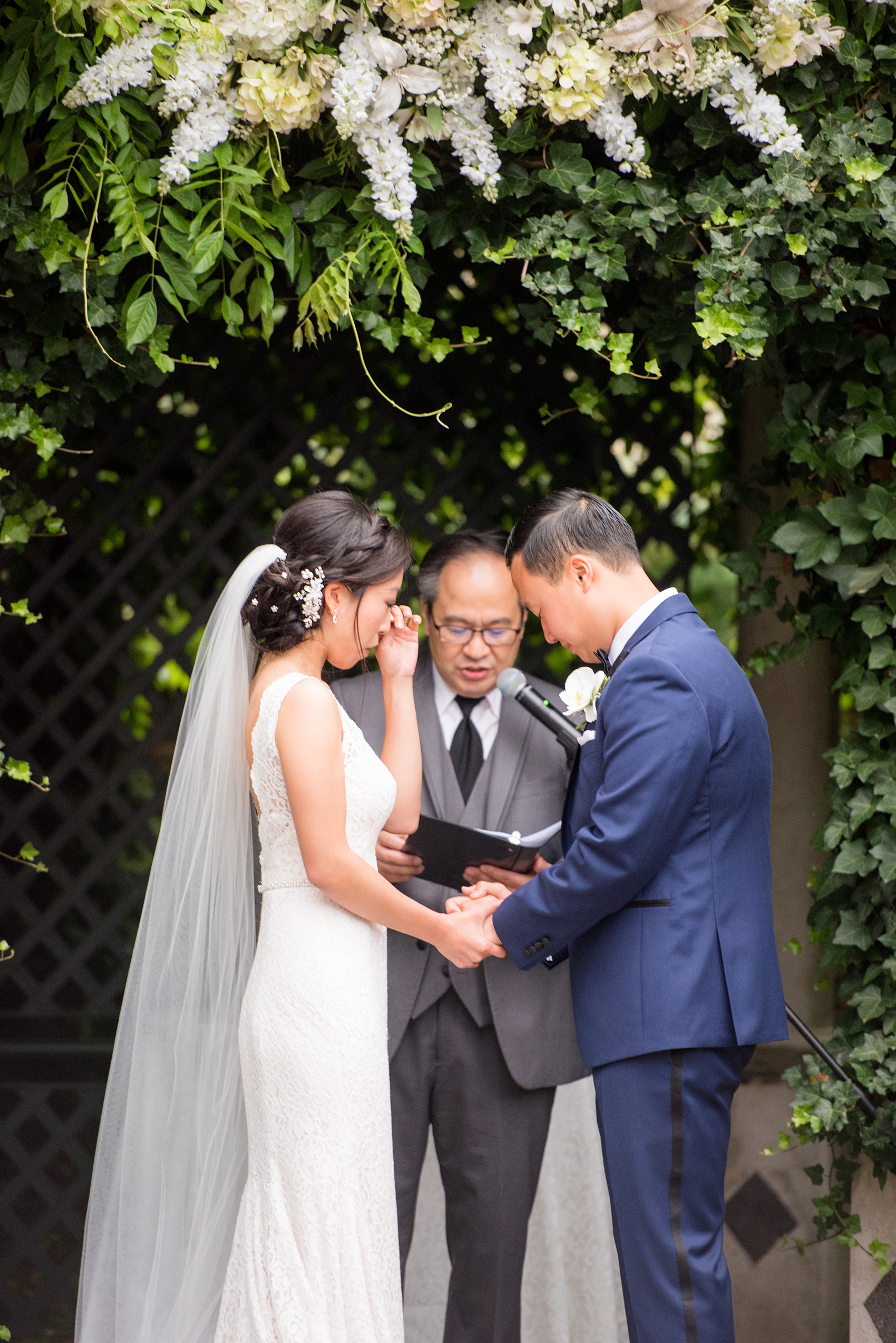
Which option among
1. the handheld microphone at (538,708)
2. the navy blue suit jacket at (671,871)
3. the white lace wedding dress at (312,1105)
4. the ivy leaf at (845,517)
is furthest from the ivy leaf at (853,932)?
the white lace wedding dress at (312,1105)

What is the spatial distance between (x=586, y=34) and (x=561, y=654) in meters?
1.88

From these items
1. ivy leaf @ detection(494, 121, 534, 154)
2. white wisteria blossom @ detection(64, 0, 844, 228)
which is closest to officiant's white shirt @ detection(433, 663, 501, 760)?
white wisteria blossom @ detection(64, 0, 844, 228)

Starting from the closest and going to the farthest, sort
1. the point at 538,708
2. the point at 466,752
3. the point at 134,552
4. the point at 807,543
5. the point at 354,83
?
the point at 354,83
the point at 538,708
the point at 807,543
the point at 466,752
the point at 134,552

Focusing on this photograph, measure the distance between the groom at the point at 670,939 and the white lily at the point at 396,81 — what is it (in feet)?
3.83

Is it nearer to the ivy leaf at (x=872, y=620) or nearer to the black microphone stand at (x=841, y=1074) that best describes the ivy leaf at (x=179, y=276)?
the ivy leaf at (x=872, y=620)

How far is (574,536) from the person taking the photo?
2348 millimetres

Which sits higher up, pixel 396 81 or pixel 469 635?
pixel 396 81

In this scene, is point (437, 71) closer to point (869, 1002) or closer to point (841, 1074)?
point (869, 1002)

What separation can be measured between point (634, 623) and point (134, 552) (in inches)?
65.4

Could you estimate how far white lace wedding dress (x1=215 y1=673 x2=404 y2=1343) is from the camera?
6.72 feet

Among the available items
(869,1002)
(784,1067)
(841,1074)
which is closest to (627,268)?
(869,1002)

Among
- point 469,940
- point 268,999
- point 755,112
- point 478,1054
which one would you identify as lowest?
point 478,1054

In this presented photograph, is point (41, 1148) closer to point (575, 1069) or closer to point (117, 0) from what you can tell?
point (575, 1069)

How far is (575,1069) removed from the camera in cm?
263
